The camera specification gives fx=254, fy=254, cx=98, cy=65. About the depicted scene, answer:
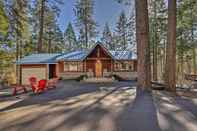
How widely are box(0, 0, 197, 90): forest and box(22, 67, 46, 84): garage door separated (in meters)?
2.74

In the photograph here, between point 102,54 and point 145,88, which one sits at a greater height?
point 102,54

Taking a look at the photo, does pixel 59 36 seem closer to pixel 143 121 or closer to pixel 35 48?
pixel 35 48

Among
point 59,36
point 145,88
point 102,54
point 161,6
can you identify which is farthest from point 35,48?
point 145,88

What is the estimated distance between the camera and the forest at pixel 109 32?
1609 centimetres

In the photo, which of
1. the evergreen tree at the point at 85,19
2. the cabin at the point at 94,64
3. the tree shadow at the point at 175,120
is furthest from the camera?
the evergreen tree at the point at 85,19

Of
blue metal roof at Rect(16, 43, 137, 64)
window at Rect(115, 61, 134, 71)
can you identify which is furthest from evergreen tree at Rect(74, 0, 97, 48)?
window at Rect(115, 61, 134, 71)

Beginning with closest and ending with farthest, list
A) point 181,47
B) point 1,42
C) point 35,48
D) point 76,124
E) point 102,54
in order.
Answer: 1. point 76,124
2. point 1,42
3. point 102,54
4. point 181,47
5. point 35,48

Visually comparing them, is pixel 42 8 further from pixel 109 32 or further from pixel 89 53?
pixel 109 32

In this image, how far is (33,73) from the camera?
28891 millimetres

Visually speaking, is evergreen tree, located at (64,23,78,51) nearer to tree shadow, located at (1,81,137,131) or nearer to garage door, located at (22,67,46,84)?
garage door, located at (22,67,46,84)

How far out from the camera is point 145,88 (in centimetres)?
1530

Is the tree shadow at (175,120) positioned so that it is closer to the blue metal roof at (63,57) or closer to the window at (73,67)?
the blue metal roof at (63,57)

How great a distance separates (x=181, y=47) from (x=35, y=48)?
2337 centimetres

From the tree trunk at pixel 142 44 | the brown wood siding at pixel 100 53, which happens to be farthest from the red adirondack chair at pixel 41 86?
the brown wood siding at pixel 100 53
